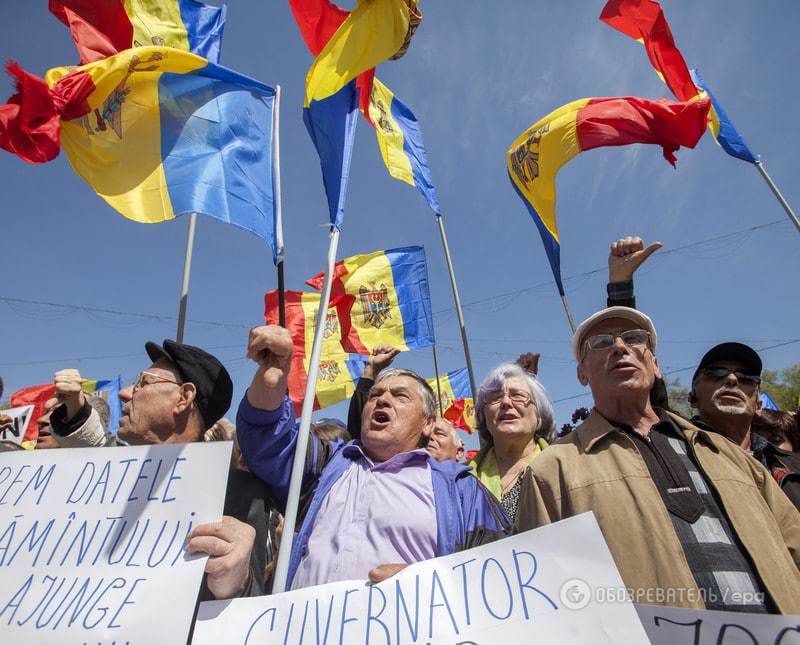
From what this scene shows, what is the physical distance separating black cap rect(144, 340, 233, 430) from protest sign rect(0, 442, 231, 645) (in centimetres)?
48

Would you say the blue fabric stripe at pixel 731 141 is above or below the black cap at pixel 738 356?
above

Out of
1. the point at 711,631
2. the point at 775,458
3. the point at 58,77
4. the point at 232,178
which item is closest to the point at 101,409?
the point at 232,178

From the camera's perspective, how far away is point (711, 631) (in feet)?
3.30

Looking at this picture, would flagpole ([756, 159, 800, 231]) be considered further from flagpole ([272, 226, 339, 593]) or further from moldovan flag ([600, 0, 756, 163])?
flagpole ([272, 226, 339, 593])

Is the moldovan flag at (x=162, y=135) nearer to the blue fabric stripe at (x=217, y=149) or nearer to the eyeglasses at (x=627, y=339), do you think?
the blue fabric stripe at (x=217, y=149)

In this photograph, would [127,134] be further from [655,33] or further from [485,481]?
[655,33]

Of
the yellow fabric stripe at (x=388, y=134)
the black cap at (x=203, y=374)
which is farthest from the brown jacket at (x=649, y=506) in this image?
the yellow fabric stripe at (x=388, y=134)

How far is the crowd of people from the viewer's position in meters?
1.28

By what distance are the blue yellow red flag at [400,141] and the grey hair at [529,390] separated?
2.67 metres

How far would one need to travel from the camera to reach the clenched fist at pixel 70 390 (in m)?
2.09

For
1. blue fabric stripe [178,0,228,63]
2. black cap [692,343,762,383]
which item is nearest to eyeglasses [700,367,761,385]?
black cap [692,343,762,383]

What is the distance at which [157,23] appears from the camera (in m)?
3.87

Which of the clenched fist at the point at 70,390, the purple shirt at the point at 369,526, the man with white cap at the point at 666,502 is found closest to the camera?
the man with white cap at the point at 666,502

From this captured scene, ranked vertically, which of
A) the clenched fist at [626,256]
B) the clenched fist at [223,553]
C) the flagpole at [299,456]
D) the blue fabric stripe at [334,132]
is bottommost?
the clenched fist at [223,553]
